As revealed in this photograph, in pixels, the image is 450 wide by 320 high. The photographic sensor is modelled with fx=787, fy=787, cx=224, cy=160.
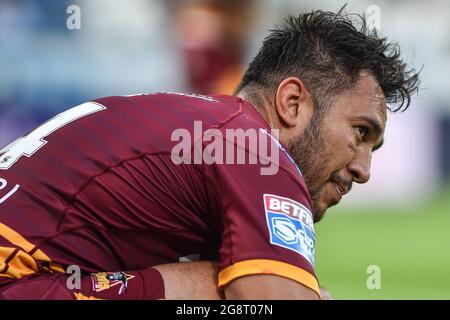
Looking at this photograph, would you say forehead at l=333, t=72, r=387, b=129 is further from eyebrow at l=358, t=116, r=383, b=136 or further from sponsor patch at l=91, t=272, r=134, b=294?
sponsor patch at l=91, t=272, r=134, b=294

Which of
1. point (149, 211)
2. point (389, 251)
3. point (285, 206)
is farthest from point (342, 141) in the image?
point (389, 251)

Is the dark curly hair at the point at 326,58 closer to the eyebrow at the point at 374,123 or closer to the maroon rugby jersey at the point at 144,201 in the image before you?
the eyebrow at the point at 374,123

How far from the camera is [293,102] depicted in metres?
3.01

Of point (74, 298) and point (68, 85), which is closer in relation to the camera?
point (74, 298)

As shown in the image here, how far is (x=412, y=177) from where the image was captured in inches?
356

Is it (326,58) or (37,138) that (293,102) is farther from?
(37,138)

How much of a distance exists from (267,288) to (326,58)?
4.04ft

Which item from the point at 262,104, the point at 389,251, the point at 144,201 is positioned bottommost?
the point at 389,251

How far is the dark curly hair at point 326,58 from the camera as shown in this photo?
3.05 metres

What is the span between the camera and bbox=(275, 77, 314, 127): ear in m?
2.96

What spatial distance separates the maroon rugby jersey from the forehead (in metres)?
0.53

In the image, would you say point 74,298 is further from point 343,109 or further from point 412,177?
point 412,177

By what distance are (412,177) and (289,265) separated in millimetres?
7099

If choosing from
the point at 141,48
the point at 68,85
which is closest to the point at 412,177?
the point at 141,48
